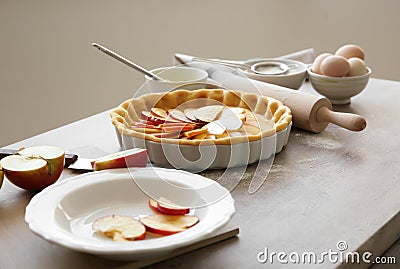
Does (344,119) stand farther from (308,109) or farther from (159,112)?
(159,112)

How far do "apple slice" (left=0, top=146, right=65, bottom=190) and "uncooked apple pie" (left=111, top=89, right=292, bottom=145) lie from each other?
15 cm

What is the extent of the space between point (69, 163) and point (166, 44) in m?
1.45

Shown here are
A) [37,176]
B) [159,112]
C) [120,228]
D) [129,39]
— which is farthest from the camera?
[129,39]

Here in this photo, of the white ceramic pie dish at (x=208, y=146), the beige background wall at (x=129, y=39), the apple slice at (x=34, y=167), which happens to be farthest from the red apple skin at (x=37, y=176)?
the beige background wall at (x=129, y=39)

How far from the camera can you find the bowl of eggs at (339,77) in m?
1.32

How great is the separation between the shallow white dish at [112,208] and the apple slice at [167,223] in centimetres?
2

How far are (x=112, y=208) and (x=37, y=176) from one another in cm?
14

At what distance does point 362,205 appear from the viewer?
0.88 metres

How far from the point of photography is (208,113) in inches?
43.1

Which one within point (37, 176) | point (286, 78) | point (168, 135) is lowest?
point (37, 176)

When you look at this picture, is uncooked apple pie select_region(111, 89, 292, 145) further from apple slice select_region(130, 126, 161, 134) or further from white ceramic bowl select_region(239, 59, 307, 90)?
white ceramic bowl select_region(239, 59, 307, 90)

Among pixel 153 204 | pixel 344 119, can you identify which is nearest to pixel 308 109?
pixel 344 119

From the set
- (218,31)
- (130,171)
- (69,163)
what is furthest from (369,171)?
(218,31)

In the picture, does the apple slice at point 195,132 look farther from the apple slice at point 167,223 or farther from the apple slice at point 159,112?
the apple slice at point 167,223
